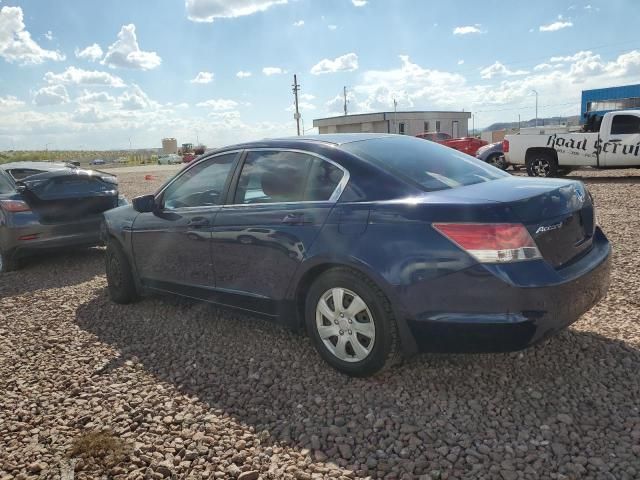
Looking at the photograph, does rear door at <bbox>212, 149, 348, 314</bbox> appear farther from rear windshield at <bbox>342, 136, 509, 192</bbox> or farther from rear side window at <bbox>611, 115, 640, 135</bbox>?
rear side window at <bbox>611, 115, 640, 135</bbox>

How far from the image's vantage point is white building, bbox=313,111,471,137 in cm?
6150

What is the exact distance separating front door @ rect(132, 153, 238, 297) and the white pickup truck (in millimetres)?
12336

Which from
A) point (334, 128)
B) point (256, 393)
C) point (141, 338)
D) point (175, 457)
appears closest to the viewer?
point (175, 457)

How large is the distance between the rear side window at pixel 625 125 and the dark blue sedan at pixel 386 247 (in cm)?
1150

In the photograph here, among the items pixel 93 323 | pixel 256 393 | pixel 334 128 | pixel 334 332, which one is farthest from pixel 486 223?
pixel 334 128

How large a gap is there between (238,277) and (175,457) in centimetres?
149

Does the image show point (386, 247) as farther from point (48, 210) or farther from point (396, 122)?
point (396, 122)

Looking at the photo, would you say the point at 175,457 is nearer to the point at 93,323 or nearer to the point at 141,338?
the point at 141,338

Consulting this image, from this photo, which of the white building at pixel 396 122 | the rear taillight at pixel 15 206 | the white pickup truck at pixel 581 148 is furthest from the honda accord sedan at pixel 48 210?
the white building at pixel 396 122

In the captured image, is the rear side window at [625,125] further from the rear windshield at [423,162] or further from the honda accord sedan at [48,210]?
the honda accord sedan at [48,210]

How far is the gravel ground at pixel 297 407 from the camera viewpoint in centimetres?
254

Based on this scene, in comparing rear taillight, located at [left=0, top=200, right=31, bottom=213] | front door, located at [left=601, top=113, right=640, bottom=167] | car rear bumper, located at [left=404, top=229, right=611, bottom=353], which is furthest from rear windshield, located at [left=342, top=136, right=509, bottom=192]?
front door, located at [left=601, top=113, right=640, bottom=167]

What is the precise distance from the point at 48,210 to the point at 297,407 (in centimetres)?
529

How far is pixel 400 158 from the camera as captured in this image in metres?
3.52
